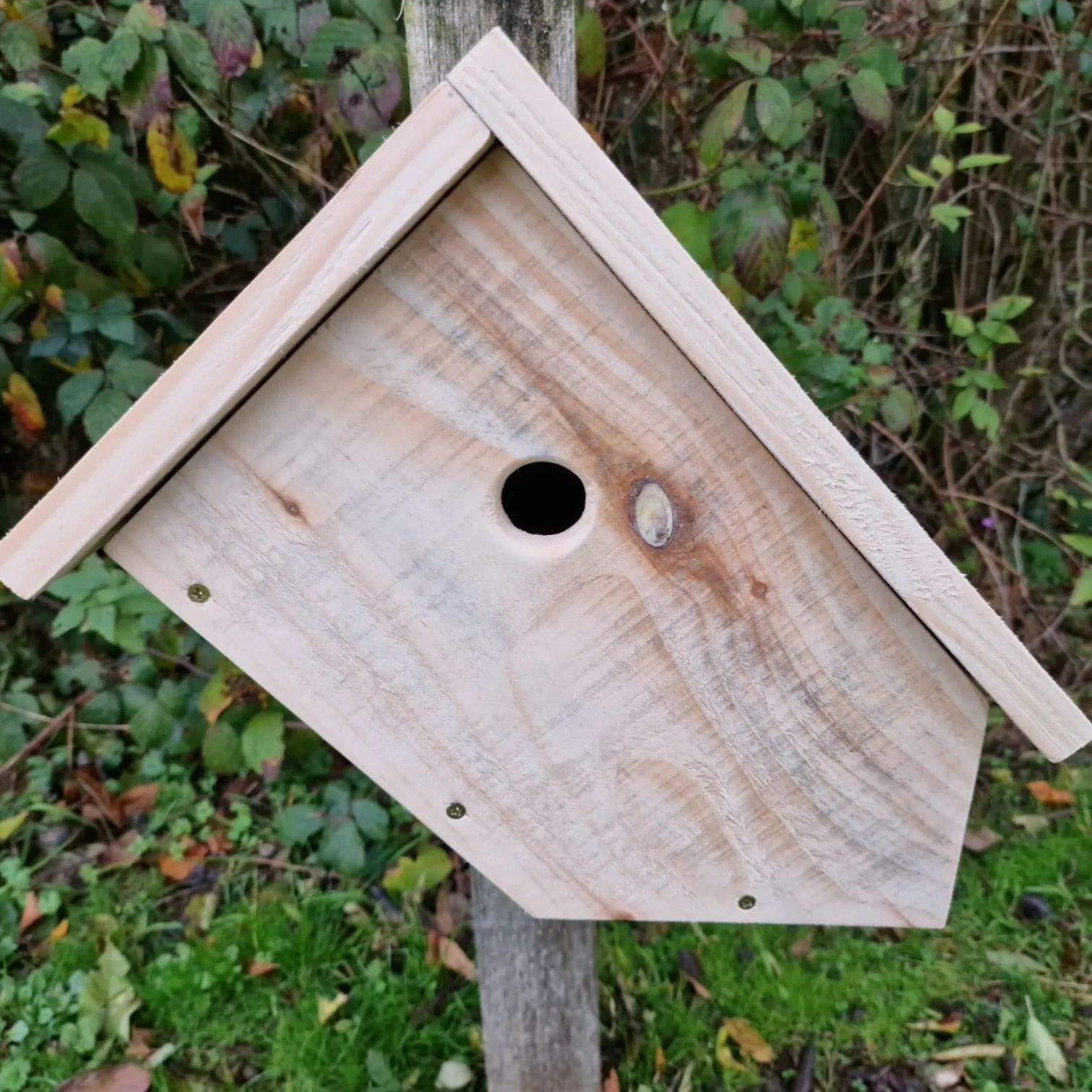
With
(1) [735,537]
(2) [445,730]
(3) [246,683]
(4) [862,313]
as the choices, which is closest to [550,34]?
(1) [735,537]

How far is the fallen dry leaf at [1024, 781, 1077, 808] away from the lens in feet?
7.52

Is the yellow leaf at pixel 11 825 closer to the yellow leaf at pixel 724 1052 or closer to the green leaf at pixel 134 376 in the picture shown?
the green leaf at pixel 134 376

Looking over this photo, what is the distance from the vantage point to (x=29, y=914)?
2064 mm

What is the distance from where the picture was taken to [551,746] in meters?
0.95

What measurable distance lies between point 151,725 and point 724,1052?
55.5 inches

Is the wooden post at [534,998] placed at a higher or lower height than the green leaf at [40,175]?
lower

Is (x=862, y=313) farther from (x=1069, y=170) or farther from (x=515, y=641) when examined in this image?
(x=515, y=641)

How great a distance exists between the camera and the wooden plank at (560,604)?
79cm

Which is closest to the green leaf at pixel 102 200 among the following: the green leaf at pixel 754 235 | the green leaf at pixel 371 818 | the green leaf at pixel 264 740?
the green leaf at pixel 264 740

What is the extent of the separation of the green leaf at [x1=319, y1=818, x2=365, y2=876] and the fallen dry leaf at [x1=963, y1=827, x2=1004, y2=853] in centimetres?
145

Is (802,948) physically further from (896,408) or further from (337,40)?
(337,40)

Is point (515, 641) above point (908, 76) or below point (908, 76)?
above

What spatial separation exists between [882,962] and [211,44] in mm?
2214

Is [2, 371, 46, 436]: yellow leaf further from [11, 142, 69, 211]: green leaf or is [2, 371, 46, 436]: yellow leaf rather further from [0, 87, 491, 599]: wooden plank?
[0, 87, 491, 599]: wooden plank
